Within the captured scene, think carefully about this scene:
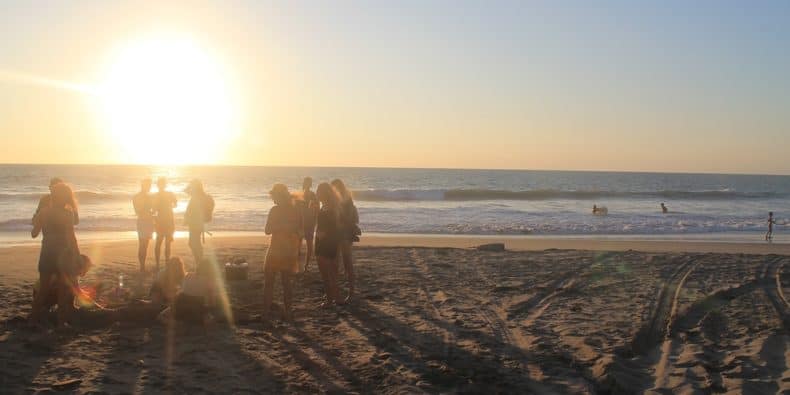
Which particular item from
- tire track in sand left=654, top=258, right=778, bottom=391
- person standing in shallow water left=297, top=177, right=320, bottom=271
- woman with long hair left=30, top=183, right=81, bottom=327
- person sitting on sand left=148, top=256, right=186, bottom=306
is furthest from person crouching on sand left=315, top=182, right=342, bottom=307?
tire track in sand left=654, top=258, right=778, bottom=391

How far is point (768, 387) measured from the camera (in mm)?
4480

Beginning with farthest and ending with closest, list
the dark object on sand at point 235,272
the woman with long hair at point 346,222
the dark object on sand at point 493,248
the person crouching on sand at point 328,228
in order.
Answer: the dark object on sand at point 493,248, the dark object on sand at point 235,272, the woman with long hair at point 346,222, the person crouching on sand at point 328,228

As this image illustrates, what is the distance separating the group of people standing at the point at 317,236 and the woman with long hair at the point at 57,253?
1795 mm

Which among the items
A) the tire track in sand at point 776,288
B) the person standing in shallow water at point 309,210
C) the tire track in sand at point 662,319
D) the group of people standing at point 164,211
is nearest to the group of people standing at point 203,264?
the person standing in shallow water at point 309,210

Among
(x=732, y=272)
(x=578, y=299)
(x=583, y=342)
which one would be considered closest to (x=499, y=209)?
(x=732, y=272)

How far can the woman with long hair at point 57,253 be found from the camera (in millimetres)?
5676

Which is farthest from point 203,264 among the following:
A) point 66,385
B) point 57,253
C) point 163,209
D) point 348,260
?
point 66,385

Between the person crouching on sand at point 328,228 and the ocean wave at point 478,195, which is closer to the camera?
the person crouching on sand at point 328,228

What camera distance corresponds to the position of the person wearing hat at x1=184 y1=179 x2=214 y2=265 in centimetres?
902

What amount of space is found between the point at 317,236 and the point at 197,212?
290cm

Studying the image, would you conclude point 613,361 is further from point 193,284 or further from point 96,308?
point 96,308

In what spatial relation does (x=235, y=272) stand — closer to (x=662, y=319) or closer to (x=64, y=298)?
(x=64, y=298)

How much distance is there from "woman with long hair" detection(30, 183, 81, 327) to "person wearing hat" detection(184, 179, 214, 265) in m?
3.20

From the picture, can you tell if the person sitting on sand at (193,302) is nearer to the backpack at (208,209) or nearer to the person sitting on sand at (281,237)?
the person sitting on sand at (281,237)
